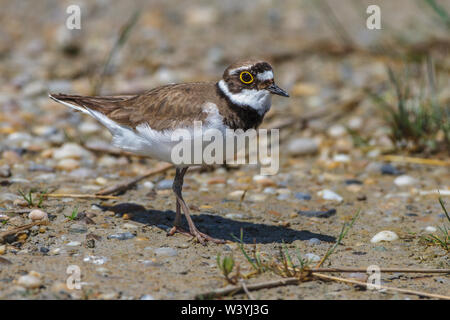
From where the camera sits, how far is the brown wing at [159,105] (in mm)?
4008

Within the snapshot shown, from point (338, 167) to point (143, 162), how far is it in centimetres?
184

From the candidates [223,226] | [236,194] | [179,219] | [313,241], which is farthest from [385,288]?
[236,194]

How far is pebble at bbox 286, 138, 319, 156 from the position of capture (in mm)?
6039

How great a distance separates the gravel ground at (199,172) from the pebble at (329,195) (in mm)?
14

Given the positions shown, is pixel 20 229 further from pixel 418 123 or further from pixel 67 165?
pixel 418 123

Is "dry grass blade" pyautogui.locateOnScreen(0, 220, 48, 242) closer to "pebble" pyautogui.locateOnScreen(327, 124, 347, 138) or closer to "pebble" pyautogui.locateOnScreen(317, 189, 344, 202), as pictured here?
"pebble" pyautogui.locateOnScreen(317, 189, 344, 202)

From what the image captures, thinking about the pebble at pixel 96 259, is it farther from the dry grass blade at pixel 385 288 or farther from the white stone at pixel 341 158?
the white stone at pixel 341 158

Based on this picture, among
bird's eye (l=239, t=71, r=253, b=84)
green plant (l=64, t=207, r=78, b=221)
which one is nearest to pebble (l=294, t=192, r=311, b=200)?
bird's eye (l=239, t=71, r=253, b=84)

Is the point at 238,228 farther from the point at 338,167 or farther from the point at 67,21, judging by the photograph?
the point at 67,21

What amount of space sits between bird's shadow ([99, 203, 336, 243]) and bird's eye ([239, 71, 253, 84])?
1058 mm

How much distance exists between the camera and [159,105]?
13.7 ft

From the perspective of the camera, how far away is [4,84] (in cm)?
734
